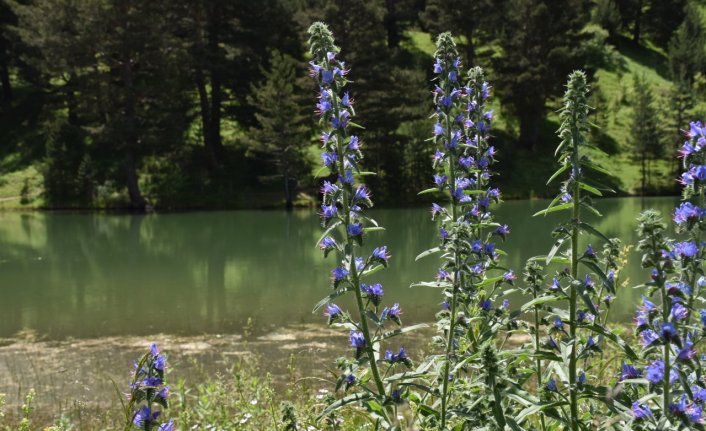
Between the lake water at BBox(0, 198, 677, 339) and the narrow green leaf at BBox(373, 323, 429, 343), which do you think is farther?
the lake water at BBox(0, 198, 677, 339)

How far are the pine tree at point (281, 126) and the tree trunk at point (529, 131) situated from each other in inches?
501

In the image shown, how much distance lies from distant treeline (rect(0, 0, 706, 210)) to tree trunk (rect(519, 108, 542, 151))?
0.23 feet

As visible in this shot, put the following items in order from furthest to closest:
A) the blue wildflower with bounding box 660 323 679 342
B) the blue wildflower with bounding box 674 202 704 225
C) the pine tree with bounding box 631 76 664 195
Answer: the pine tree with bounding box 631 76 664 195, the blue wildflower with bounding box 674 202 704 225, the blue wildflower with bounding box 660 323 679 342

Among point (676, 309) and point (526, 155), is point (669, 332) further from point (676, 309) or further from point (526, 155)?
point (526, 155)

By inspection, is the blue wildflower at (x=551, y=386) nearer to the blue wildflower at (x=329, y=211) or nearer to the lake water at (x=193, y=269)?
the blue wildflower at (x=329, y=211)

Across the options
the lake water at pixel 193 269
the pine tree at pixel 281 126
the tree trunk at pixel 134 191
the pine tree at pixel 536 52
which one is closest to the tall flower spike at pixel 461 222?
the lake water at pixel 193 269

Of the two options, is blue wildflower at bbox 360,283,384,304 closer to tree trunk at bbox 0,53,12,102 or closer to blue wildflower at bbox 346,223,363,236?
blue wildflower at bbox 346,223,363,236

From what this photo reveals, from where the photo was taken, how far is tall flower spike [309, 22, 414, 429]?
2.71 meters

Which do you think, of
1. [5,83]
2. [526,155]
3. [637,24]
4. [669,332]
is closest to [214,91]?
[5,83]

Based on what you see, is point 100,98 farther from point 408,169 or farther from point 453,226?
point 453,226

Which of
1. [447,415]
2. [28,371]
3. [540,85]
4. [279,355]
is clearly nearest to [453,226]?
[447,415]

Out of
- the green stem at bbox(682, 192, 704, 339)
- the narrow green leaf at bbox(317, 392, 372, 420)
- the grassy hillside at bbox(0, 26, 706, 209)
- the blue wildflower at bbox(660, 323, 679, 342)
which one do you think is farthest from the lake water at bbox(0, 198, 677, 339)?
the blue wildflower at bbox(660, 323, 679, 342)

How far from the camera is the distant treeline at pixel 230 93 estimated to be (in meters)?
26.5

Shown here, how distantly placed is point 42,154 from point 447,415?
3278 cm
